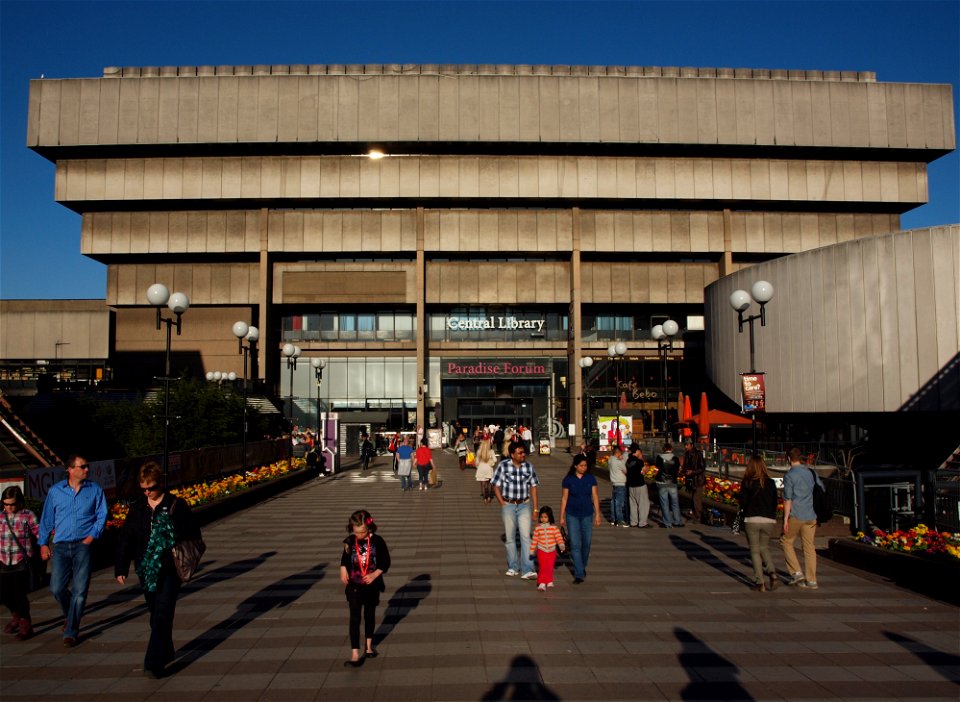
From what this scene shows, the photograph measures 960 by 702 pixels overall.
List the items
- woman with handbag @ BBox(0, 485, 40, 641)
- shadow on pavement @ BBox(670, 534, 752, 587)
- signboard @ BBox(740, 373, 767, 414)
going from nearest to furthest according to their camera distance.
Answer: woman with handbag @ BBox(0, 485, 40, 641) < shadow on pavement @ BBox(670, 534, 752, 587) < signboard @ BBox(740, 373, 767, 414)

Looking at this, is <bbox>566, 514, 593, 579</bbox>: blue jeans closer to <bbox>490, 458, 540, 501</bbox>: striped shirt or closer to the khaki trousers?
<bbox>490, 458, 540, 501</bbox>: striped shirt

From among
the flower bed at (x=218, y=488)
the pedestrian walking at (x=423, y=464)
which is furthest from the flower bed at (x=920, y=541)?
the pedestrian walking at (x=423, y=464)

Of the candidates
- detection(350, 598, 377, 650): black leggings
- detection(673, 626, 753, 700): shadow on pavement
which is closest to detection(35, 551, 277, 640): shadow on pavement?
detection(350, 598, 377, 650): black leggings

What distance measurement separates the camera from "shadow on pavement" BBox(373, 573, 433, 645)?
28.1 feet

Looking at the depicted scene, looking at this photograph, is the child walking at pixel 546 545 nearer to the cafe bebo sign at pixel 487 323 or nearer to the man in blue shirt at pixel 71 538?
the man in blue shirt at pixel 71 538

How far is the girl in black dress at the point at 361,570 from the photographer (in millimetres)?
7277

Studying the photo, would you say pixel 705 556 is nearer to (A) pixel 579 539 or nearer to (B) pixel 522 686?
A: (A) pixel 579 539

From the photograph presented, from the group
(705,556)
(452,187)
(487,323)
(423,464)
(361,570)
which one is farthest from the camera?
(487,323)

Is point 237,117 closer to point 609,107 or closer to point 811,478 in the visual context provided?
point 609,107

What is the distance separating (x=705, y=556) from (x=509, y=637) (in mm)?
6062

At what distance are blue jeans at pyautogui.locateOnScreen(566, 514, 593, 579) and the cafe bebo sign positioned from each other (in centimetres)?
4897

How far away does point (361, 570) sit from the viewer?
7312 mm

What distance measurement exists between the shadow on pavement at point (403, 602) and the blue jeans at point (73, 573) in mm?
2989

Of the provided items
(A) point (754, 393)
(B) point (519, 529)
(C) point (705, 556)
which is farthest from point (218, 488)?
(A) point (754, 393)
